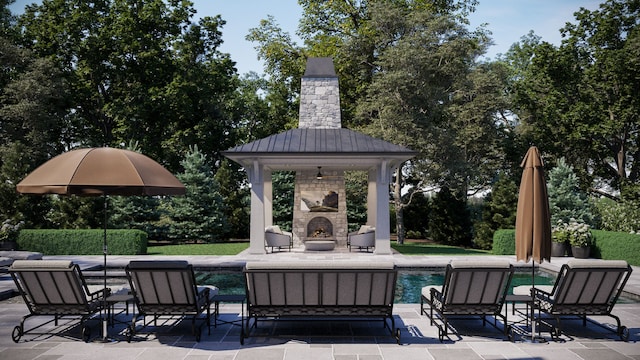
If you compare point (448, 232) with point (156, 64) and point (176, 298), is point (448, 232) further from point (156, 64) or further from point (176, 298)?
point (176, 298)

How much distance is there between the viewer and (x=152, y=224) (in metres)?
21.4

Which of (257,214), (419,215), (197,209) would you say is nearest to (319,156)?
(257,214)

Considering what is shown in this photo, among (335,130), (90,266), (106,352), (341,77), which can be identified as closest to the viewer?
(106,352)

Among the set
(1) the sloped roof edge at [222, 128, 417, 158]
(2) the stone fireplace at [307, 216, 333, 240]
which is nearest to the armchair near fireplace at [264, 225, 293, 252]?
(2) the stone fireplace at [307, 216, 333, 240]

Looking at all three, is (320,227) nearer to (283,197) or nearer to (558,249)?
(283,197)

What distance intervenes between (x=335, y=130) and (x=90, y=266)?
8.87 m

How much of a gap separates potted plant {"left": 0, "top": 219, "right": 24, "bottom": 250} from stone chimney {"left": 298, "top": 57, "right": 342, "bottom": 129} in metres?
10.4

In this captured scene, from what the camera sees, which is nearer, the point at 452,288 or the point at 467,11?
the point at 452,288

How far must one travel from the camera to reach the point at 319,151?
14.2 m

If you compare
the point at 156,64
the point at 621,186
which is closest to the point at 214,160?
the point at 156,64

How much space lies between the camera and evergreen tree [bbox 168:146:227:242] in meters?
21.4

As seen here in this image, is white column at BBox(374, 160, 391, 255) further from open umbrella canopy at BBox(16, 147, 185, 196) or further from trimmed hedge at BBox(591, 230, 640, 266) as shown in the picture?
open umbrella canopy at BBox(16, 147, 185, 196)

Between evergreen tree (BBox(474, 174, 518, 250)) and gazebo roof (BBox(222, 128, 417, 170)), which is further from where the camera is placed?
evergreen tree (BBox(474, 174, 518, 250))

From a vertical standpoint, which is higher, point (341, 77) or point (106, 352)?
point (341, 77)
